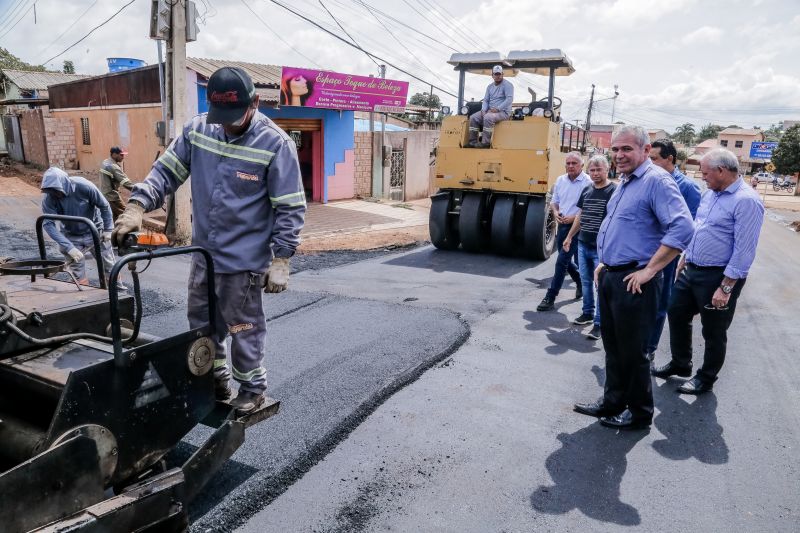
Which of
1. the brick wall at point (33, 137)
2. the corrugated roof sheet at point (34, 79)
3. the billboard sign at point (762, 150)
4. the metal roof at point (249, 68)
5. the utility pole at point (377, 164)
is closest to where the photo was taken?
the metal roof at point (249, 68)

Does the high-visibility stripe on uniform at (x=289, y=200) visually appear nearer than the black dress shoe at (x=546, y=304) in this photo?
Yes

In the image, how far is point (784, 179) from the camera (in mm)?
44281

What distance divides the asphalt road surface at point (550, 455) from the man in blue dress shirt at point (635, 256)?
0.34 m

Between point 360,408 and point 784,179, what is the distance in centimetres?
5105

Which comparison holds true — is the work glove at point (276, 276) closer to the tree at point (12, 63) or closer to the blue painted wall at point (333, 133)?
the blue painted wall at point (333, 133)

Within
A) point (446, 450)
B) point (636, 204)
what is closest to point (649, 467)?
point (446, 450)

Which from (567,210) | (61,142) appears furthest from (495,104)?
(61,142)

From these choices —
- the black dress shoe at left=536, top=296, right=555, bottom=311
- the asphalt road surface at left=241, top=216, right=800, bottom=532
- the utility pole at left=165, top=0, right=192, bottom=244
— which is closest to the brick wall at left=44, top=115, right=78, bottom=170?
the utility pole at left=165, top=0, right=192, bottom=244

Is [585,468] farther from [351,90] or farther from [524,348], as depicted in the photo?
[351,90]

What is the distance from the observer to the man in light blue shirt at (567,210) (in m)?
6.29

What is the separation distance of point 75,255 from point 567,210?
5.21 meters

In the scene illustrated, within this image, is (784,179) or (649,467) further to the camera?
(784,179)

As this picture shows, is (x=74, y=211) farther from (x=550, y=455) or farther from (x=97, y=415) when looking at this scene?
(x=550, y=455)

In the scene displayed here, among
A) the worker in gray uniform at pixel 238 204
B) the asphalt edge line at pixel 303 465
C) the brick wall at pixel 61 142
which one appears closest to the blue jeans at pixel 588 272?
the asphalt edge line at pixel 303 465
